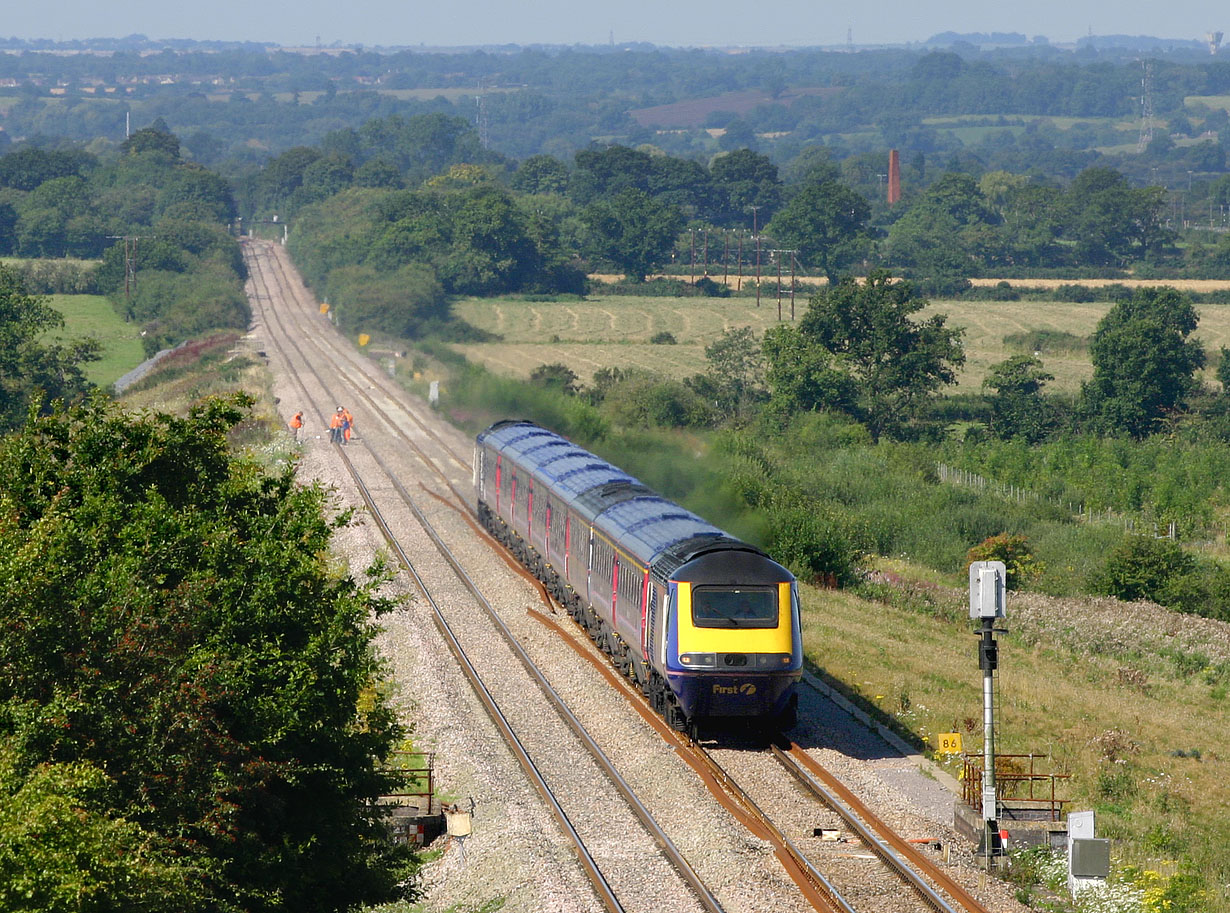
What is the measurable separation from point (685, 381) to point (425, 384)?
43.4 feet

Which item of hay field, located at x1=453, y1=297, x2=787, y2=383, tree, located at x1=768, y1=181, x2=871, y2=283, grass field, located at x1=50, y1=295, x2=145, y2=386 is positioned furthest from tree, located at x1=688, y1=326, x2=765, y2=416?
tree, located at x1=768, y1=181, x2=871, y2=283

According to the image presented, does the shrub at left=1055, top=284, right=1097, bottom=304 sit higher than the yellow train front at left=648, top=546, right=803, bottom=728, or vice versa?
the yellow train front at left=648, top=546, right=803, bottom=728

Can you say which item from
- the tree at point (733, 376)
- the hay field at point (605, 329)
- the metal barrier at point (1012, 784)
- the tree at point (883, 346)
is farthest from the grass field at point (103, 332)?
the metal barrier at point (1012, 784)

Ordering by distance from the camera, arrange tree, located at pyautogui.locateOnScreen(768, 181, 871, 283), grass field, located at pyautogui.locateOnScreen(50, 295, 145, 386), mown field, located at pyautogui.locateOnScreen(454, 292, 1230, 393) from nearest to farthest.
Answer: grass field, located at pyautogui.locateOnScreen(50, 295, 145, 386) → mown field, located at pyautogui.locateOnScreen(454, 292, 1230, 393) → tree, located at pyautogui.locateOnScreen(768, 181, 871, 283)

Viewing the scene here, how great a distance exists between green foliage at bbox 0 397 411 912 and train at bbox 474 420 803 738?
6.10 metres

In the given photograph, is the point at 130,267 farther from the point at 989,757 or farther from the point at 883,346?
the point at 989,757

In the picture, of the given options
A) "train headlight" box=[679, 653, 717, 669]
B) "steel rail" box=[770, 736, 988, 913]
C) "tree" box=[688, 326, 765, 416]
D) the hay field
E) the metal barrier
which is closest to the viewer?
"steel rail" box=[770, 736, 988, 913]

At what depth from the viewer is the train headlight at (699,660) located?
23.5 meters

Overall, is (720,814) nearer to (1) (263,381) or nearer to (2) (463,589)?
(2) (463,589)

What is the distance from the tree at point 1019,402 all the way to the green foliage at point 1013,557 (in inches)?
1040

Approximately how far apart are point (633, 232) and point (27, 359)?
275 feet

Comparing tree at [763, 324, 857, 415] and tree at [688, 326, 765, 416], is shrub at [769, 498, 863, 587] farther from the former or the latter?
tree at [688, 326, 765, 416]

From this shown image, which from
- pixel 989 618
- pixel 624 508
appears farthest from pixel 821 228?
pixel 989 618

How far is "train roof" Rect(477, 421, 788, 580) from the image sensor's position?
2484 cm
